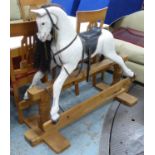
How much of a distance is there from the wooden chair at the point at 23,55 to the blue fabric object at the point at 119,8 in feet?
4.83

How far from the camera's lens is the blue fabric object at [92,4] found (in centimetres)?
273

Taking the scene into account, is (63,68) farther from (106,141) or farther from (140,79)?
(140,79)

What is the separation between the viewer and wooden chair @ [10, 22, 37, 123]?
→ 1.40 metres

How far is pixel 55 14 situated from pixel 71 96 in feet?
3.23

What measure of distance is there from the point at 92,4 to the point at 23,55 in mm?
1612

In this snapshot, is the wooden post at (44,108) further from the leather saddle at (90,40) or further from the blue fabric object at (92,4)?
the blue fabric object at (92,4)

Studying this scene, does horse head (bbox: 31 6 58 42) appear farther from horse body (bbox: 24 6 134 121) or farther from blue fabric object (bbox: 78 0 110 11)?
blue fabric object (bbox: 78 0 110 11)

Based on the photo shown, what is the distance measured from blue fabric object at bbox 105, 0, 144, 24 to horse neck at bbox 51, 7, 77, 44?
4.71 ft

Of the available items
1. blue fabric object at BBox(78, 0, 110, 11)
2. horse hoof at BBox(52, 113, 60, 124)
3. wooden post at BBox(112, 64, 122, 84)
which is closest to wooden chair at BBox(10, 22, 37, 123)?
horse hoof at BBox(52, 113, 60, 124)

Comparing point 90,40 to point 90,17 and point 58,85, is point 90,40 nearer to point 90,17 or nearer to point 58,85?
point 90,17

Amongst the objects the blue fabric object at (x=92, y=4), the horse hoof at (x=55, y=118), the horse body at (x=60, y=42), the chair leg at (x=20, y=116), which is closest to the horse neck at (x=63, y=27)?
the horse body at (x=60, y=42)

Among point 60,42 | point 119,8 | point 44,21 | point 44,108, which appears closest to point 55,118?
point 44,108

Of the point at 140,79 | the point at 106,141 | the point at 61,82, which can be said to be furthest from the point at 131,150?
the point at 140,79

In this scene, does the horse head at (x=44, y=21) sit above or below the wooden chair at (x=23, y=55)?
above
